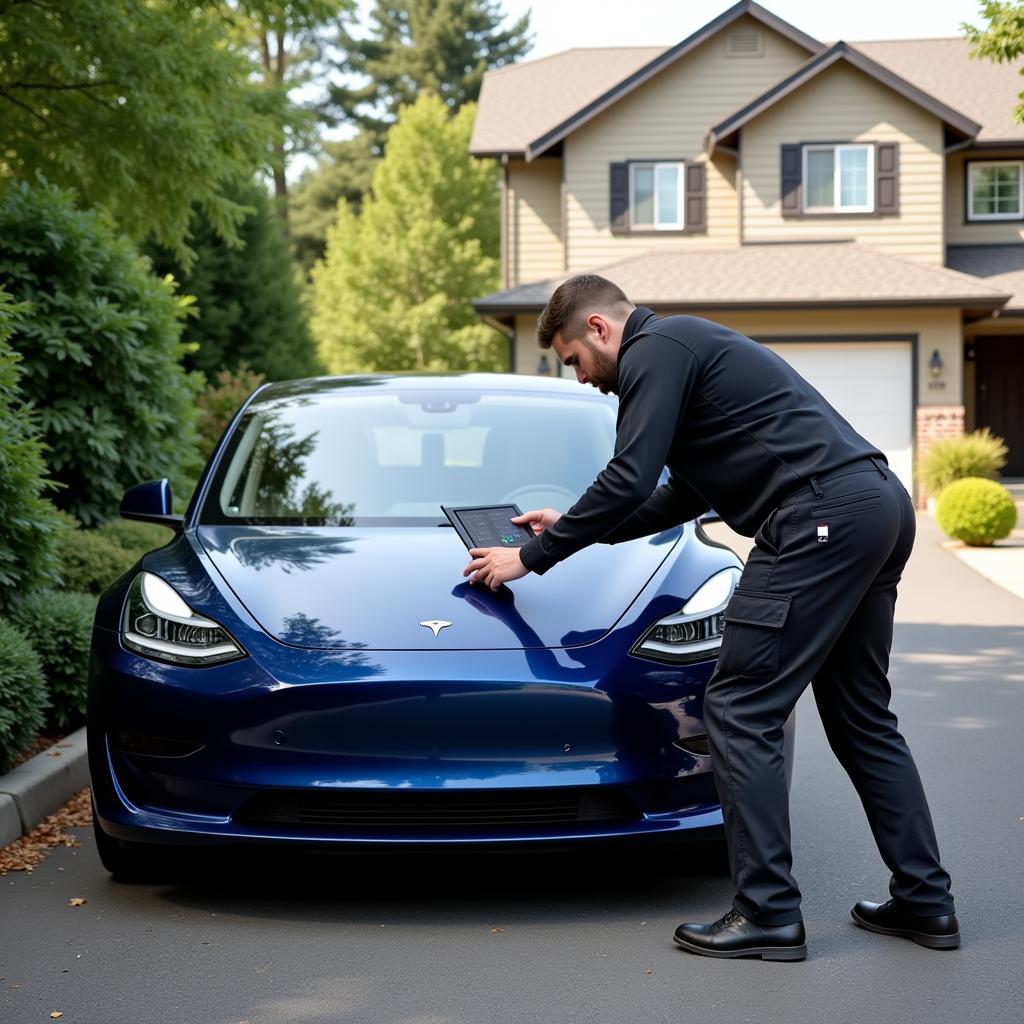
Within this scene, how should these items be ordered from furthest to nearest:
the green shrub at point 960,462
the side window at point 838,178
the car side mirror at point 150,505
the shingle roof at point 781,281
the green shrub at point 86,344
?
the side window at point 838,178
the shingle roof at point 781,281
the green shrub at point 960,462
the green shrub at point 86,344
the car side mirror at point 150,505

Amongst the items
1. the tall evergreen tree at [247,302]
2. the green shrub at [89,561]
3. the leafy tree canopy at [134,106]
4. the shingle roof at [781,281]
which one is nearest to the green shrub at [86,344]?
the leafy tree canopy at [134,106]

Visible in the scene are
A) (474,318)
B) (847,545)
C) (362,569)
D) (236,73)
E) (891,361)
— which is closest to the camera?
(847,545)

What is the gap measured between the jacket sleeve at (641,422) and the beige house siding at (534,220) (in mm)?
24212

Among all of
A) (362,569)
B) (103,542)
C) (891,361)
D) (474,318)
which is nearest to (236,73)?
(103,542)

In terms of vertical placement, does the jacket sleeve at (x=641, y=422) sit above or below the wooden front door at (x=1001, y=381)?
above

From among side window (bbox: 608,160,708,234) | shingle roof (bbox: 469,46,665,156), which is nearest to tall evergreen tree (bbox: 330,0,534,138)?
shingle roof (bbox: 469,46,665,156)

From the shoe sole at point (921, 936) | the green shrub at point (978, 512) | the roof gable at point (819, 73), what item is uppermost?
the roof gable at point (819, 73)

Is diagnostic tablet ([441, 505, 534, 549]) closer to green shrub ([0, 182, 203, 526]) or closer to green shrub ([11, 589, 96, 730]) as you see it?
green shrub ([11, 589, 96, 730])

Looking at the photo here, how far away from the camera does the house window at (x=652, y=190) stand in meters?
27.2

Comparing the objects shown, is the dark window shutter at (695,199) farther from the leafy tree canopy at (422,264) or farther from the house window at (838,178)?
the leafy tree canopy at (422,264)

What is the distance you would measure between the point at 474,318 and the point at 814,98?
18.5 metres

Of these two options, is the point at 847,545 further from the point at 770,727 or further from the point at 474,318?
the point at 474,318

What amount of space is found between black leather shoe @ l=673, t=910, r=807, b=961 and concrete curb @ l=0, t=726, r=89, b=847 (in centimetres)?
258

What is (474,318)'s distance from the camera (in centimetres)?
4369
